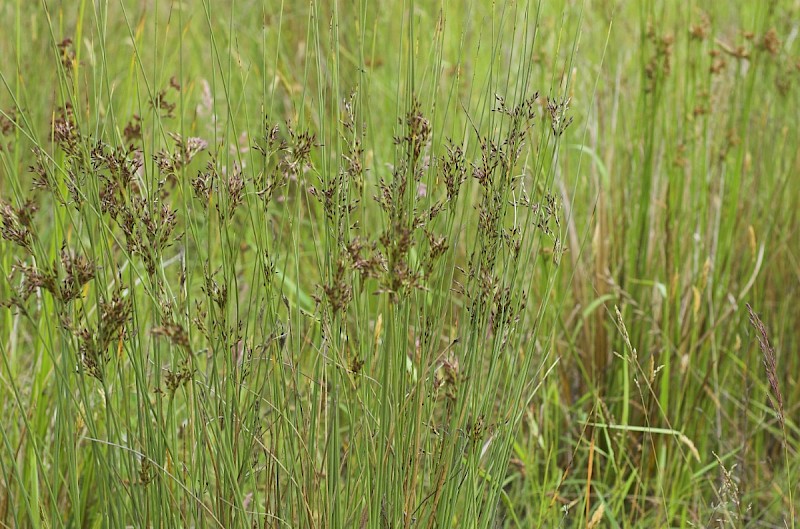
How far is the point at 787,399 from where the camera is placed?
8.63 feet

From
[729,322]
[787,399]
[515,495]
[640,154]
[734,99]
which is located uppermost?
[734,99]

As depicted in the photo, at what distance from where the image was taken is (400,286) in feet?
3.37

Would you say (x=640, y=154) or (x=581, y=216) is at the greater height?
(x=640, y=154)

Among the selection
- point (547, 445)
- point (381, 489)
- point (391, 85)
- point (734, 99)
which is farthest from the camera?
point (391, 85)

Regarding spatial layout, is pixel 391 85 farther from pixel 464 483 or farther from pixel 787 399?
pixel 464 483

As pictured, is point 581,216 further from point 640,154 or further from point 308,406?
point 308,406

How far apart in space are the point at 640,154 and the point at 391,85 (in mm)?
1017

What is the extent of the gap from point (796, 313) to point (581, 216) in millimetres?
739

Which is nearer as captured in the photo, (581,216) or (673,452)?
(673,452)

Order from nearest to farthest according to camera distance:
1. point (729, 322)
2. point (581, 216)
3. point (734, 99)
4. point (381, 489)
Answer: point (381, 489) → point (729, 322) → point (734, 99) → point (581, 216)

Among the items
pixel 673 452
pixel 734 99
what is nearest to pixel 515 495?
pixel 673 452

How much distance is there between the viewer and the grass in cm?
122

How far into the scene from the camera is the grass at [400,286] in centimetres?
122

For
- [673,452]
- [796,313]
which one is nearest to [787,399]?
[796,313]
